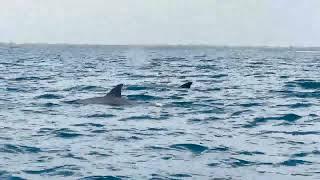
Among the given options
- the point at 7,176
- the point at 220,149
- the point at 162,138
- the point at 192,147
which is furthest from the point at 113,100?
the point at 7,176

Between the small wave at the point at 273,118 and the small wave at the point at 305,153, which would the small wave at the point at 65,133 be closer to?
the small wave at the point at 273,118

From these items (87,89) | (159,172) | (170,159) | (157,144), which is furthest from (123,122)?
(87,89)

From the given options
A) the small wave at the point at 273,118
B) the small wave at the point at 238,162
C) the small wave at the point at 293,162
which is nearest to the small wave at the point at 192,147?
the small wave at the point at 238,162

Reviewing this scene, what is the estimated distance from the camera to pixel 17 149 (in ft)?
49.7

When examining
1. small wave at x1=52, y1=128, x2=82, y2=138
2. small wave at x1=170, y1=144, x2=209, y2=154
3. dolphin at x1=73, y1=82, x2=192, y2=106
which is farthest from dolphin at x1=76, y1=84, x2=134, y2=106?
small wave at x1=170, y1=144, x2=209, y2=154

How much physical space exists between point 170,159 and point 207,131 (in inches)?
186

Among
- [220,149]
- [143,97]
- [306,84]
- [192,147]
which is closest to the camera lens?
[220,149]

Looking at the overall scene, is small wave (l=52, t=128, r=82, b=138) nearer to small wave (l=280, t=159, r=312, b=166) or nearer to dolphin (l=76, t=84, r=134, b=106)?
small wave (l=280, t=159, r=312, b=166)

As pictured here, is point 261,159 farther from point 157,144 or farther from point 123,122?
point 123,122

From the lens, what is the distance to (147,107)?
2562cm

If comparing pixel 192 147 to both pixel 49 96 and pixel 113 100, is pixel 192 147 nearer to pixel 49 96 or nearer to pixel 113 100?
pixel 113 100

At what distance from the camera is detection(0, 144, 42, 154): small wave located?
1491 centimetres

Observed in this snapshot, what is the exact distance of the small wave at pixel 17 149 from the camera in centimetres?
1491

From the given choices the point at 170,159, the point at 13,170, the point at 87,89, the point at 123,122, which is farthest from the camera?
the point at 87,89
